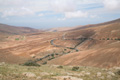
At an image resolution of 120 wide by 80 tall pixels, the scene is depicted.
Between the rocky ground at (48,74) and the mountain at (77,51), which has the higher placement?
the rocky ground at (48,74)

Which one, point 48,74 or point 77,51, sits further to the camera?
point 77,51

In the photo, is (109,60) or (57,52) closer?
(109,60)

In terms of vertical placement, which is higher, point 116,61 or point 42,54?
point 116,61

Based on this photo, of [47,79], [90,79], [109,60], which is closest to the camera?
[47,79]

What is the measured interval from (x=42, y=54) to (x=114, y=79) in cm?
5038

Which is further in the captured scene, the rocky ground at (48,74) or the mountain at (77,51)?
the mountain at (77,51)

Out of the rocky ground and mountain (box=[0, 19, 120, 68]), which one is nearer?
the rocky ground

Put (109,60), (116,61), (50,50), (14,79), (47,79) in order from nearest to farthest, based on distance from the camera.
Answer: (14,79) < (47,79) < (116,61) < (109,60) < (50,50)

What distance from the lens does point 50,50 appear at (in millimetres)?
64125

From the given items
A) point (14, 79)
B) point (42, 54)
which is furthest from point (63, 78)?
point (42, 54)

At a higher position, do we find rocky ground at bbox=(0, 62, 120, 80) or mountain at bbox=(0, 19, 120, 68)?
rocky ground at bbox=(0, 62, 120, 80)

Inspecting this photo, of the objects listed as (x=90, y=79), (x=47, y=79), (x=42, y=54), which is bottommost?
(x=42, y=54)

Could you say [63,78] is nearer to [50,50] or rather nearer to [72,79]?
[72,79]

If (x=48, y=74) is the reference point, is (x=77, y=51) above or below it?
below
